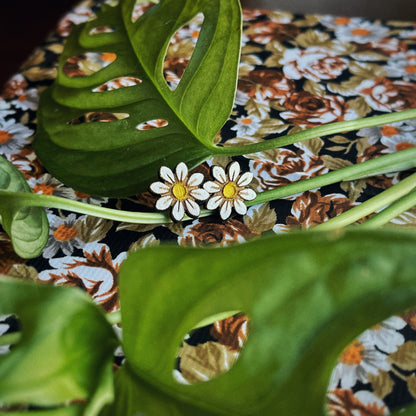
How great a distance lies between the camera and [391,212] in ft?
1.74

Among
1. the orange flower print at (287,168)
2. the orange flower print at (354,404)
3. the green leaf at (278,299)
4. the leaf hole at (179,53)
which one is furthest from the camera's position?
the leaf hole at (179,53)

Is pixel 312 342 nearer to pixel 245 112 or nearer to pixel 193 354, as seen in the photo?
pixel 193 354

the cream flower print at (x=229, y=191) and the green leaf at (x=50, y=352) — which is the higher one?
the green leaf at (x=50, y=352)

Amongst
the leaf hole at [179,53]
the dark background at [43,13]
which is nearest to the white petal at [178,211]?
the leaf hole at [179,53]

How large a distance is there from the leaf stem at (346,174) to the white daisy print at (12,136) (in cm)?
35

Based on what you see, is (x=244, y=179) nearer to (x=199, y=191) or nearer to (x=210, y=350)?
(x=199, y=191)

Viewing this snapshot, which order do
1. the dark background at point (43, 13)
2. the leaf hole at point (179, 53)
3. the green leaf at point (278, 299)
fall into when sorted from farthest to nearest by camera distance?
the dark background at point (43, 13) < the leaf hole at point (179, 53) < the green leaf at point (278, 299)

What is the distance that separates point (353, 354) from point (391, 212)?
0.14 m

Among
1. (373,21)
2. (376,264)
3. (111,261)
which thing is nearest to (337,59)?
(373,21)

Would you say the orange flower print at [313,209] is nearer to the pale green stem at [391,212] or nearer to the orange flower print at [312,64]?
the pale green stem at [391,212]

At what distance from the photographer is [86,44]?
685 millimetres

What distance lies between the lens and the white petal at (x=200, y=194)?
1.96ft

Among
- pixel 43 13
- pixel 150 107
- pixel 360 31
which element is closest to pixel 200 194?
pixel 150 107

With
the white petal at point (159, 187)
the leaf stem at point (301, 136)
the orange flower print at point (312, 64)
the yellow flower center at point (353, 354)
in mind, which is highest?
the leaf stem at point (301, 136)
